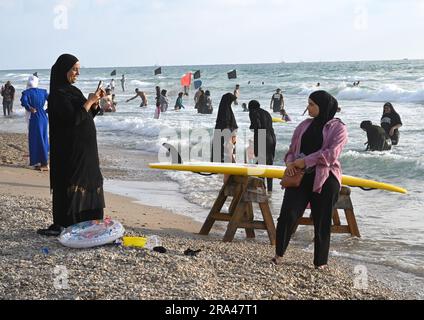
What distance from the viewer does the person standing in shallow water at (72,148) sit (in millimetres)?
5426

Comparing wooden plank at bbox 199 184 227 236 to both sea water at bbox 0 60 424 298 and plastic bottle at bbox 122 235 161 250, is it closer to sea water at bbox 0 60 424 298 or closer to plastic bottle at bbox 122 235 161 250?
sea water at bbox 0 60 424 298

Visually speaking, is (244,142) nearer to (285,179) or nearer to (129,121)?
(129,121)

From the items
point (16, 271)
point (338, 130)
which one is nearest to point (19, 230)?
point (16, 271)

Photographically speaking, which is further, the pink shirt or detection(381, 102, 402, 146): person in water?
detection(381, 102, 402, 146): person in water

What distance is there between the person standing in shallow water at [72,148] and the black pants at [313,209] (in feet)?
5.37

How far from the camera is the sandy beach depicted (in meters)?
4.39

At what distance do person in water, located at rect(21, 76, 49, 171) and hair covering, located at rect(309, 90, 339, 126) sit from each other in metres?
6.33

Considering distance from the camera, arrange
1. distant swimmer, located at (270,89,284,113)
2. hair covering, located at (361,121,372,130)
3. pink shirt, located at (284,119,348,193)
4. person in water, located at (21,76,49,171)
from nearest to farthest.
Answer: pink shirt, located at (284,119,348,193)
person in water, located at (21,76,49,171)
hair covering, located at (361,121,372,130)
distant swimmer, located at (270,89,284,113)

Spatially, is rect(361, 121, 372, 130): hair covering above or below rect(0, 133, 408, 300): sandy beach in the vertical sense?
above

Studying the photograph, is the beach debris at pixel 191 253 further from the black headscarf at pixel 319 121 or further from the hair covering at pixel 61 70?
the hair covering at pixel 61 70

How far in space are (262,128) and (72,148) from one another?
512 centimetres

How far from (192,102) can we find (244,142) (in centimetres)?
1882

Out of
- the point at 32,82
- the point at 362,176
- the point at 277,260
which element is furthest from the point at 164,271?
the point at 362,176

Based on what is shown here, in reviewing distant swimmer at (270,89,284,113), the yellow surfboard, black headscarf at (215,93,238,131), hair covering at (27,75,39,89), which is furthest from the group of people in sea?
distant swimmer at (270,89,284,113)
